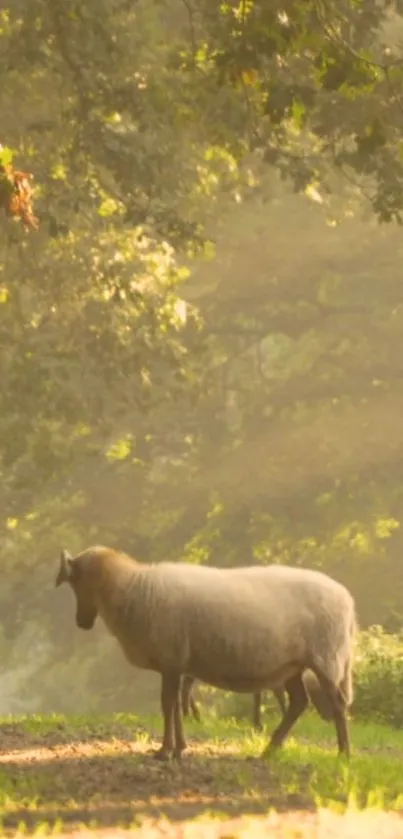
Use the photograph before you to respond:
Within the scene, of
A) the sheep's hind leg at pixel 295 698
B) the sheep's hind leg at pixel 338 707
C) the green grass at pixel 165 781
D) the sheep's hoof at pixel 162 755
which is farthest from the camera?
the sheep's hind leg at pixel 295 698

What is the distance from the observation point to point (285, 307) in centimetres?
4391

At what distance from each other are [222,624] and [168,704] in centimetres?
75

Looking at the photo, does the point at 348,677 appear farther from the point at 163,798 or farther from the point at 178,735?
the point at 163,798

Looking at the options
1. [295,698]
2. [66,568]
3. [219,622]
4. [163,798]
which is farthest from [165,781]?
[66,568]

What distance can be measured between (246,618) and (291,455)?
1235 inches

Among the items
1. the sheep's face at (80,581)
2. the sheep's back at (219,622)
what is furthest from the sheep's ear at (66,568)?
the sheep's back at (219,622)

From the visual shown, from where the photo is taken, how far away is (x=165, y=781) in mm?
9695

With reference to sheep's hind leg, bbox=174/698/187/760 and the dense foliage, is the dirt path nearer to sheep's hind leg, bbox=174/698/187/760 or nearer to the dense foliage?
sheep's hind leg, bbox=174/698/187/760

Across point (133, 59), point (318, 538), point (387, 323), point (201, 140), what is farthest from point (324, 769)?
point (387, 323)

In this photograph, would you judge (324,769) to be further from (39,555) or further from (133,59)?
(39,555)

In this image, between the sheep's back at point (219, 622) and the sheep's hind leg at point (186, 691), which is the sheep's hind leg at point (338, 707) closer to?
the sheep's back at point (219, 622)

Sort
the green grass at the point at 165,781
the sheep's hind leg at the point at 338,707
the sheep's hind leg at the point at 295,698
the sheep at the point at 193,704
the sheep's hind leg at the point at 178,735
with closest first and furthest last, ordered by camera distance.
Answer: the green grass at the point at 165,781, the sheep's hind leg at the point at 178,735, the sheep's hind leg at the point at 338,707, the sheep's hind leg at the point at 295,698, the sheep at the point at 193,704

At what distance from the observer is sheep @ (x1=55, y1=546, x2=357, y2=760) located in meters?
11.0

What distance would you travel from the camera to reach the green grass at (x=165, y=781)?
8.66 metres
